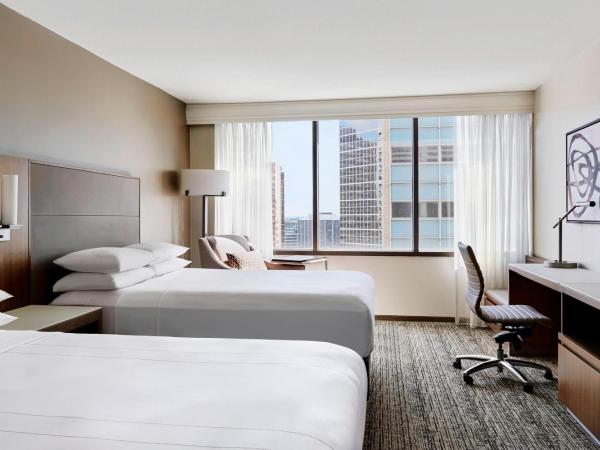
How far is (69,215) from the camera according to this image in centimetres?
305

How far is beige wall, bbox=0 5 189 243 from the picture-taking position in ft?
8.85

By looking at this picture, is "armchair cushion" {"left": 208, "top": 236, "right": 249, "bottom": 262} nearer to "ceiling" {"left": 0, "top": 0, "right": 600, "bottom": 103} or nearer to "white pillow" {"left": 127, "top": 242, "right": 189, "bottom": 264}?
"white pillow" {"left": 127, "top": 242, "right": 189, "bottom": 264}

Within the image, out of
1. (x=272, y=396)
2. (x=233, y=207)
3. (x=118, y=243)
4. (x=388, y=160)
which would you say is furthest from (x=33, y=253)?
(x=388, y=160)

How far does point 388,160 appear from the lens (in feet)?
16.2

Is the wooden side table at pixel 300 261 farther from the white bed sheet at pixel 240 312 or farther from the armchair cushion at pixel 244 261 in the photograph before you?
the white bed sheet at pixel 240 312

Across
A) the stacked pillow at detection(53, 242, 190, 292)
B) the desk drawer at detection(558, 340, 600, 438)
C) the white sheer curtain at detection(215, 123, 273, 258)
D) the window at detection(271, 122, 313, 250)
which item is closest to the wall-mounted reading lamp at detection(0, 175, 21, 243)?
the stacked pillow at detection(53, 242, 190, 292)

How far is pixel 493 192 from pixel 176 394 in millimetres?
4050

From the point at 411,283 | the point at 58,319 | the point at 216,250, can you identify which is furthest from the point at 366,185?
the point at 58,319

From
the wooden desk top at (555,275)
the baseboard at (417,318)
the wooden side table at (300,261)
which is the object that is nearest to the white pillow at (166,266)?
the wooden side table at (300,261)

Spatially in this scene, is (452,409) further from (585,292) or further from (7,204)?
(7,204)

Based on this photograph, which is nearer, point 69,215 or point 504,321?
point 504,321

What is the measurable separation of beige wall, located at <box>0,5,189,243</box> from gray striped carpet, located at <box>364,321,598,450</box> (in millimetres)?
2473

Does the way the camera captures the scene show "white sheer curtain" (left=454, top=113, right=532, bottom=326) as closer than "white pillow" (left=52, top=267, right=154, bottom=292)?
No

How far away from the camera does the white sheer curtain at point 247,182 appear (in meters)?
4.98
